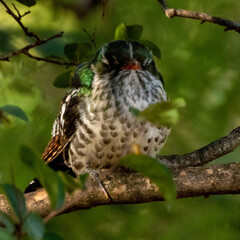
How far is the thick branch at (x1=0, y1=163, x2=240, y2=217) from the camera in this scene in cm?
277

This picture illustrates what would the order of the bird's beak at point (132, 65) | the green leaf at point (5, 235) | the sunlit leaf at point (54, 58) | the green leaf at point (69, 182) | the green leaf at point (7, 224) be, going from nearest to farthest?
the green leaf at point (5, 235) → the green leaf at point (7, 224) → the green leaf at point (69, 182) → the sunlit leaf at point (54, 58) → the bird's beak at point (132, 65)

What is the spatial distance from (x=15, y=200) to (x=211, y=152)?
2.01 m

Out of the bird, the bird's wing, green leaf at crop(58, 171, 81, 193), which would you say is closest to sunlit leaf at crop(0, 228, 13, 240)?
green leaf at crop(58, 171, 81, 193)

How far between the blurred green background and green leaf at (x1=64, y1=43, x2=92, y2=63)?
57mm

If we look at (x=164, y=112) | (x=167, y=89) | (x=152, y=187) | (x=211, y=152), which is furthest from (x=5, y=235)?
(x=167, y=89)

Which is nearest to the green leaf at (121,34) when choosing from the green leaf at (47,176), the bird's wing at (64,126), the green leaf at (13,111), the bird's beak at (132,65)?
the bird's beak at (132,65)

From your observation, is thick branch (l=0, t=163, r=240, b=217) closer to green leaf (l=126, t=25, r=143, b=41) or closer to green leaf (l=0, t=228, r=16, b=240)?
green leaf (l=126, t=25, r=143, b=41)

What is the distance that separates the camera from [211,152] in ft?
10.6

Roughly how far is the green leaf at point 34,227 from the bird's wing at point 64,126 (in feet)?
6.45

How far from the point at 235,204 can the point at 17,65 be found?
1.68 m

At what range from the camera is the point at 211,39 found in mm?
3832

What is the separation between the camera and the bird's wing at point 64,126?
130 inches

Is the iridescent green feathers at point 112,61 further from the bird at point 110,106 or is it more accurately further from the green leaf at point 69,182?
the green leaf at point 69,182

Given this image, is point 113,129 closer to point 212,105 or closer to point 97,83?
point 97,83
